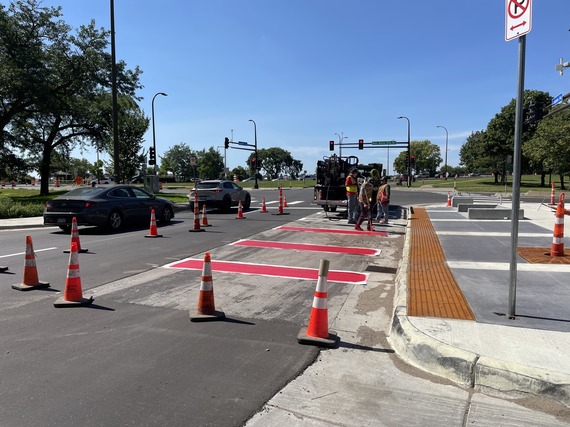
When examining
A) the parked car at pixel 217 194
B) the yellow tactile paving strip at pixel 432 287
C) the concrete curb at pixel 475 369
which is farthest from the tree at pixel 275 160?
the concrete curb at pixel 475 369

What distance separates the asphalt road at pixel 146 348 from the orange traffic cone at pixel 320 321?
129 millimetres

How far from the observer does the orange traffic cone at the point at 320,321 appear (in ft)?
14.7

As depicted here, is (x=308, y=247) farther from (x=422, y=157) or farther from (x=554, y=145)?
(x=422, y=157)

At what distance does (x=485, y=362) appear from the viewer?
3.64 m

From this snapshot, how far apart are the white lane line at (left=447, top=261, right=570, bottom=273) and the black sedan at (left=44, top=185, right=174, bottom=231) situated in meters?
10.1

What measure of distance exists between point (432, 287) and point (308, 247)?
499 centimetres

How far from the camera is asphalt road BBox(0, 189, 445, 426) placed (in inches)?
127

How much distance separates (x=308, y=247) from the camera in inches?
429

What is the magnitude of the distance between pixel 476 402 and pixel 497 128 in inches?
2419

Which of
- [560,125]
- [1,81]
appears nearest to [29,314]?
[1,81]

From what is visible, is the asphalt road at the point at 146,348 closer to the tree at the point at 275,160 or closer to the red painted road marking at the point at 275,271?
the red painted road marking at the point at 275,271

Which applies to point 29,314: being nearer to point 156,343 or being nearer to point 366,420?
point 156,343

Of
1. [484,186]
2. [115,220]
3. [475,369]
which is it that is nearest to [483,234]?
[475,369]

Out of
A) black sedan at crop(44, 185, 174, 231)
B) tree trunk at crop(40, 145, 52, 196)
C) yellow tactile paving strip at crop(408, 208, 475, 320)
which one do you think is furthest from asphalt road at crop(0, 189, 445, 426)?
tree trunk at crop(40, 145, 52, 196)
